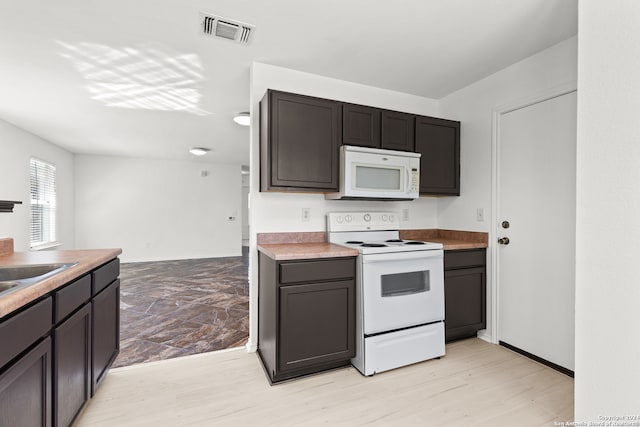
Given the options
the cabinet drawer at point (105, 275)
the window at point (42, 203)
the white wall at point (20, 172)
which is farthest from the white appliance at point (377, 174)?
the window at point (42, 203)

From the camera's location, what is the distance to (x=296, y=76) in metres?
2.66

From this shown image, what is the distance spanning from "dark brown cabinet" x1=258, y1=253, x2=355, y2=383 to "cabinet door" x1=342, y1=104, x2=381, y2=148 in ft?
3.37

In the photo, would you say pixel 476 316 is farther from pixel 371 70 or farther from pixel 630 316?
pixel 371 70

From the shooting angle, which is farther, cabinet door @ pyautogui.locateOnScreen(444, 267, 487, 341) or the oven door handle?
cabinet door @ pyautogui.locateOnScreen(444, 267, 487, 341)

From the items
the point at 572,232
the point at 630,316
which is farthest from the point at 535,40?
the point at 630,316

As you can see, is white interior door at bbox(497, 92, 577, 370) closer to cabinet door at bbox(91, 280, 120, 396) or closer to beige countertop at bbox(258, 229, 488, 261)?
beige countertop at bbox(258, 229, 488, 261)

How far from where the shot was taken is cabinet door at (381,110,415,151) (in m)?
2.63

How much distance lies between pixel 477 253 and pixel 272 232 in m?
1.83

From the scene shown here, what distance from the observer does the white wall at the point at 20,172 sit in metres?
4.18

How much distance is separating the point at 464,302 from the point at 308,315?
1.47 metres

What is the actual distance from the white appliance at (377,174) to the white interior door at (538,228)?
801 millimetres

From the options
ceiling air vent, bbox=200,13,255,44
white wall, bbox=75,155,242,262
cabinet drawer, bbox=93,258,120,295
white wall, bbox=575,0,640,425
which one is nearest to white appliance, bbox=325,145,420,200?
ceiling air vent, bbox=200,13,255,44

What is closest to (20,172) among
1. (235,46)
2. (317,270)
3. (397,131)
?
(235,46)

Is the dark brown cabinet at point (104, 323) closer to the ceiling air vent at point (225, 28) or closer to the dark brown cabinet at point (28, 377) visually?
the dark brown cabinet at point (28, 377)
